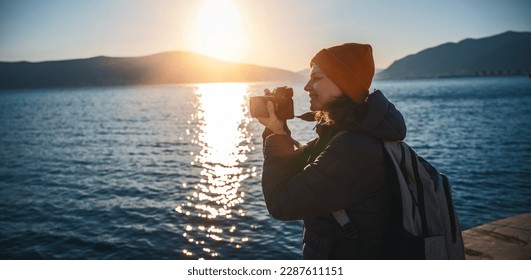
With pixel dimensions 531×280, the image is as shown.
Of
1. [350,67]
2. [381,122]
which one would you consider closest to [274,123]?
[350,67]

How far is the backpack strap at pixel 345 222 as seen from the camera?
8.04 feet

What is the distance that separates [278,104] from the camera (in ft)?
9.14

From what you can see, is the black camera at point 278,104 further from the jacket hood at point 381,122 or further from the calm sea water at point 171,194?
the calm sea water at point 171,194

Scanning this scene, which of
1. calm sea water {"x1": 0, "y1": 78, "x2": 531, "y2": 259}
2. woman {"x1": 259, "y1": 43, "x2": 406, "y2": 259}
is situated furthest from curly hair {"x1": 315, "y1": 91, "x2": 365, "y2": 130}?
calm sea water {"x1": 0, "y1": 78, "x2": 531, "y2": 259}

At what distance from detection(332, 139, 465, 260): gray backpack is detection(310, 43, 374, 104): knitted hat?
0.47 metres

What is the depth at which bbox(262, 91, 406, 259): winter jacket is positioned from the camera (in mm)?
2268

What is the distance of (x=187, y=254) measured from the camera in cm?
1130

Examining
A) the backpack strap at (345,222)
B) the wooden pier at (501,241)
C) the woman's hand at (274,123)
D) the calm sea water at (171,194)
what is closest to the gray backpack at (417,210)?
the backpack strap at (345,222)

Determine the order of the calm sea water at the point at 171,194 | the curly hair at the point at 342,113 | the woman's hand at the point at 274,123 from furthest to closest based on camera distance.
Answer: the calm sea water at the point at 171,194, the woman's hand at the point at 274,123, the curly hair at the point at 342,113

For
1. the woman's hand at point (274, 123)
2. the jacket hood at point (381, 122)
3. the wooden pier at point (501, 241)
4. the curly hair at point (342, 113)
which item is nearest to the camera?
the jacket hood at point (381, 122)

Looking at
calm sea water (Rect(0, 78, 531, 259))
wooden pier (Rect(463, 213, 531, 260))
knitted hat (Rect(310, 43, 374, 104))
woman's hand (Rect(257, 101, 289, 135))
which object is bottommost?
calm sea water (Rect(0, 78, 531, 259))

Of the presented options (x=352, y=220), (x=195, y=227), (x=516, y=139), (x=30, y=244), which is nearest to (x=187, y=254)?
(x=195, y=227)

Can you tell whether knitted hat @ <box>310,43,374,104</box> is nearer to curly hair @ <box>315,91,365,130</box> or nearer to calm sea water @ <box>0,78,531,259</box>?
curly hair @ <box>315,91,365,130</box>
